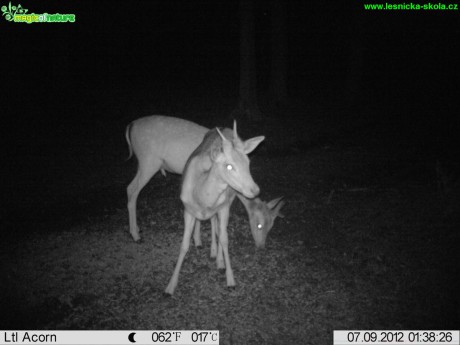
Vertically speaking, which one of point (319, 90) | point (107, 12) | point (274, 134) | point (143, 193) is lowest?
point (143, 193)

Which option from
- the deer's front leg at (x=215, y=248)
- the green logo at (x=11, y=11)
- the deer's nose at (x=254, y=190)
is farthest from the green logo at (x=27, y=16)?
the deer's nose at (x=254, y=190)

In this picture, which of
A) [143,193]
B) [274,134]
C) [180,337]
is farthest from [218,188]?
[274,134]

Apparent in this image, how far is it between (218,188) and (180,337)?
5.87 feet

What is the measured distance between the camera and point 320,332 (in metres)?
4.62

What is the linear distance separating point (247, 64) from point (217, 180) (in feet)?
35.1

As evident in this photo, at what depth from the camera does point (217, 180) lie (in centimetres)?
469

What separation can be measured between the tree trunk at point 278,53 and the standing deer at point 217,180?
43.0 feet

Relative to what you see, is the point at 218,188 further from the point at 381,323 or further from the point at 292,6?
the point at 292,6

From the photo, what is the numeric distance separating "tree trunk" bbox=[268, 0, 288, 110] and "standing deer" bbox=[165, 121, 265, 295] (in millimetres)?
13101

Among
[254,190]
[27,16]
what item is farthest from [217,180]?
[27,16]

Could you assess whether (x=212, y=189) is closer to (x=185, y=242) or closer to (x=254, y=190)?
(x=254, y=190)

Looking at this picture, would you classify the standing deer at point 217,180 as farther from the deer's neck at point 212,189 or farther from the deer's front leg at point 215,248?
the deer's front leg at point 215,248

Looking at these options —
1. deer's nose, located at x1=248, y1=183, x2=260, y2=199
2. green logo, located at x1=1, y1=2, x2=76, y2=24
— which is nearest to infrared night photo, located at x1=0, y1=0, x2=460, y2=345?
deer's nose, located at x1=248, y1=183, x2=260, y2=199

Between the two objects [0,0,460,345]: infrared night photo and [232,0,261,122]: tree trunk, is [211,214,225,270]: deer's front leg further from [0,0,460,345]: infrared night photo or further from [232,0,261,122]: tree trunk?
[232,0,261,122]: tree trunk
